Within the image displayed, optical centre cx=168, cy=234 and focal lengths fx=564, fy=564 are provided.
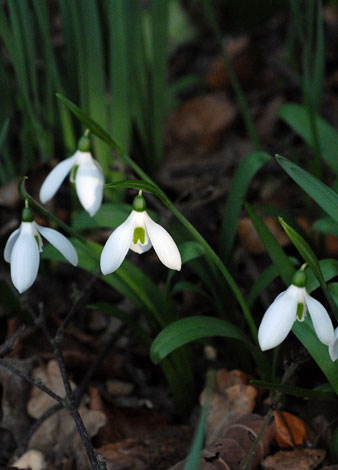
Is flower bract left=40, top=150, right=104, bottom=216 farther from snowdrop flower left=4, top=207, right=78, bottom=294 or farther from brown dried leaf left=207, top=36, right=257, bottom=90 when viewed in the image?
brown dried leaf left=207, top=36, right=257, bottom=90

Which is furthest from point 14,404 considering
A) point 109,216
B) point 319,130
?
point 319,130

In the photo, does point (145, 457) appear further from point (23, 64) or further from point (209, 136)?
point (209, 136)

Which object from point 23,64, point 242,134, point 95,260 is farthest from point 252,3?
point 95,260

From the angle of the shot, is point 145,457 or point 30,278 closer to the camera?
point 30,278

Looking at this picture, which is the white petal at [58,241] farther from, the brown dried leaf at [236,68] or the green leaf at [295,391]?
the brown dried leaf at [236,68]

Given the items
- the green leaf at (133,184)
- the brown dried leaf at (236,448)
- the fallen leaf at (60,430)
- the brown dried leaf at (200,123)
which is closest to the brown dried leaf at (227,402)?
the brown dried leaf at (236,448)

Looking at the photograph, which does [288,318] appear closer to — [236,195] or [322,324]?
[322,324]
